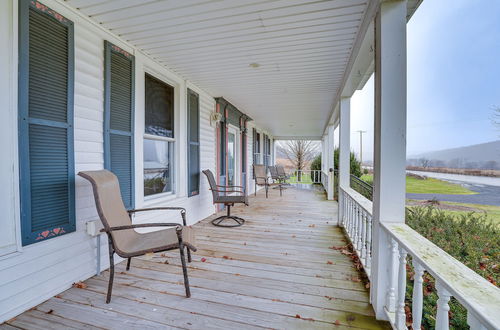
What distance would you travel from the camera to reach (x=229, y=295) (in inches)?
74.7

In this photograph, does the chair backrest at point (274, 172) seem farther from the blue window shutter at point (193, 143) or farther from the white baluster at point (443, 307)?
the white baluster at point (443, 307)

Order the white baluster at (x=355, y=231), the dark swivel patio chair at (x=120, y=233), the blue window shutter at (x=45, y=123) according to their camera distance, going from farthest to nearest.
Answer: the white baluster at (x=355, y=231) → the dark swivel patio chair at (x=120, y=233) → the blue window shutter at (x=45, y=123)

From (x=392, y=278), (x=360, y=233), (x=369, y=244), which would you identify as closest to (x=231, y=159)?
(x=360, y=233)

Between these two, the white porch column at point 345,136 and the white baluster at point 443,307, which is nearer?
the white baluster at point 443,307

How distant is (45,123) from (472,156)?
3.19m

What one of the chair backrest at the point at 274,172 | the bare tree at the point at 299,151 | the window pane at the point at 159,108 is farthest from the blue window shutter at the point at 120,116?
the bare tree at the point at 299,151

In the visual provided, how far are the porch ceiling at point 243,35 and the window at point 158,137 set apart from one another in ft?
1.39

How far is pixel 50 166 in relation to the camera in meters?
1.86

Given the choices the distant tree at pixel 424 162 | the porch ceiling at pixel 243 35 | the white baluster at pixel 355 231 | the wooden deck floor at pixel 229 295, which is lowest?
the wooden deck floor at pixel 229 295

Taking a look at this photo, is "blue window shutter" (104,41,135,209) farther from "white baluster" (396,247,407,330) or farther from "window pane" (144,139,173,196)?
"white baluster" (396,247,407,330)

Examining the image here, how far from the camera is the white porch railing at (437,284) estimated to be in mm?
766

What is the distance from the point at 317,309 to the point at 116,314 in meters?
1.51

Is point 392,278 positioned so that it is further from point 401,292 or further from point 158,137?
point 158,137

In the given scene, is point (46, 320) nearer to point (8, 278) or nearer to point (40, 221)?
point (8, 278)
